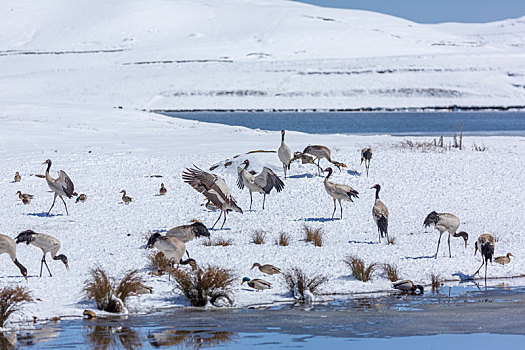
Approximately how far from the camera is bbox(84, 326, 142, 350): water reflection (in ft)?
29.9

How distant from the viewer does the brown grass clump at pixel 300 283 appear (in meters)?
11.7

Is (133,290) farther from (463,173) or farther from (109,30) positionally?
(109,30)

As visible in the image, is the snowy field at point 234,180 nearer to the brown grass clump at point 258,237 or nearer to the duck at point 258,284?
the duck at point 258,284

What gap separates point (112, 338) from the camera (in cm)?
945

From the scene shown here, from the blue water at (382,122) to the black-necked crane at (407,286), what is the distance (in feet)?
104

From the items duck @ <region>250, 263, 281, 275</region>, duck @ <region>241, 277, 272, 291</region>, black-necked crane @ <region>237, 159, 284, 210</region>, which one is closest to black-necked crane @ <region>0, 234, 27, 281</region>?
duck @ <region>241, 277, 272, 291</region>

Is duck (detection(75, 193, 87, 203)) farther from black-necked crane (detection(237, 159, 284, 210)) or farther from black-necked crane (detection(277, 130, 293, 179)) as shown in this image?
black-necked crane (detection(277, 130, 293, 179))

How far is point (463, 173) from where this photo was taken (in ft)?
74.2

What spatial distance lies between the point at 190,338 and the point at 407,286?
404 cm

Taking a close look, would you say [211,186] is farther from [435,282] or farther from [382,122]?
[382,122]

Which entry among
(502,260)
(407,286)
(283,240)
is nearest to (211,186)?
(283,240)

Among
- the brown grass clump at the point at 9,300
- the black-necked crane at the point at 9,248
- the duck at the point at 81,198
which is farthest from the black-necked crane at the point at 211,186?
the brown grass clump at the point at 9,300

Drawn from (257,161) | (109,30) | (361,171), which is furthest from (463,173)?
(109,30)

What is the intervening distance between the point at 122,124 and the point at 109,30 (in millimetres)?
91101
